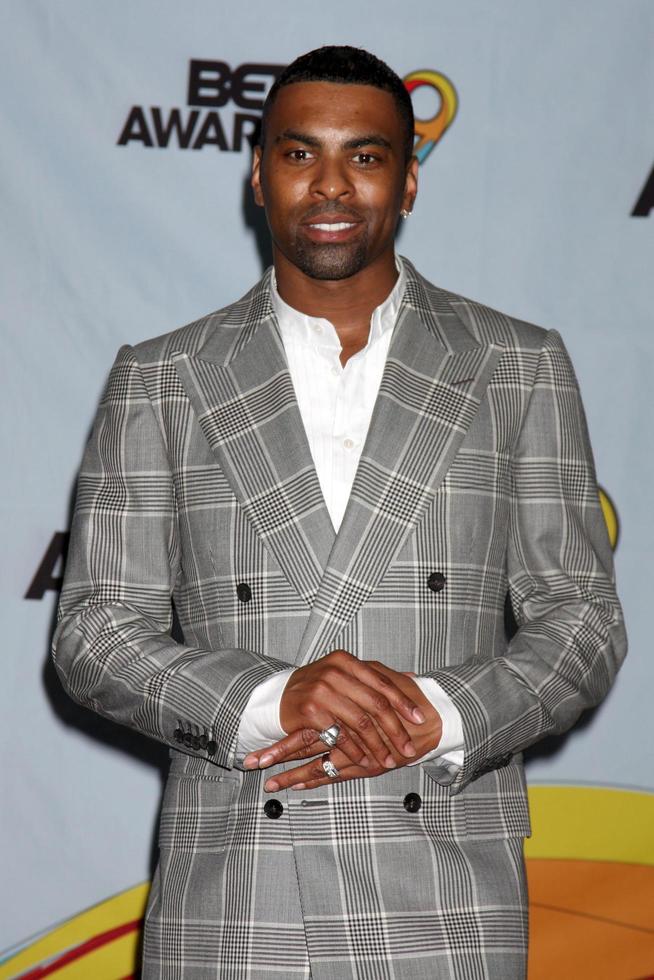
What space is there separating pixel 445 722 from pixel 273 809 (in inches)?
10.5

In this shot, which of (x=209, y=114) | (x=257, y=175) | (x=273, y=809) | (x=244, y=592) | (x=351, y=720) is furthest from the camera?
(x=209, y=114)

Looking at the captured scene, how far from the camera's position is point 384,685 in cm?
166

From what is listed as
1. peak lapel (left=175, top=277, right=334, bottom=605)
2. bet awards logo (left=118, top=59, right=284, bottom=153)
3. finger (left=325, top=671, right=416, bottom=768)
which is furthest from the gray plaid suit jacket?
bet awards logo (left=118, top=59, right=284, bottom=153)

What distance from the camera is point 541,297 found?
9.75 feet

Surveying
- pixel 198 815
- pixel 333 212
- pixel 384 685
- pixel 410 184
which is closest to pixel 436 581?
pixel 384 685

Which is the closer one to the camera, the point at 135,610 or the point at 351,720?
the point at 351,720

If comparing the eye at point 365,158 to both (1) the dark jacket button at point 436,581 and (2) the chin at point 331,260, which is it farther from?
(1) the dark jacket button at point 436,581

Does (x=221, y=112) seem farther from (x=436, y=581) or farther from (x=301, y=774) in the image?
(x=301, y=774)

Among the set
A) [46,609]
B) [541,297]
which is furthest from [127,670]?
[541,297]

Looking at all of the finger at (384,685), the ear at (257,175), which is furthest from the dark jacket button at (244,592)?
the ear at (257,175)

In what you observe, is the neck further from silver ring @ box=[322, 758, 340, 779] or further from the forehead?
silver ring @ box=[322, 758, 340, 779]

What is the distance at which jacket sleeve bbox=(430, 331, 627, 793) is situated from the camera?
1.75m

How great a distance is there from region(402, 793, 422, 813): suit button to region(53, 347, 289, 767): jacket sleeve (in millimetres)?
245

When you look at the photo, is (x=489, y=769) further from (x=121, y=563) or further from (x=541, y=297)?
(x=541, y=297)
